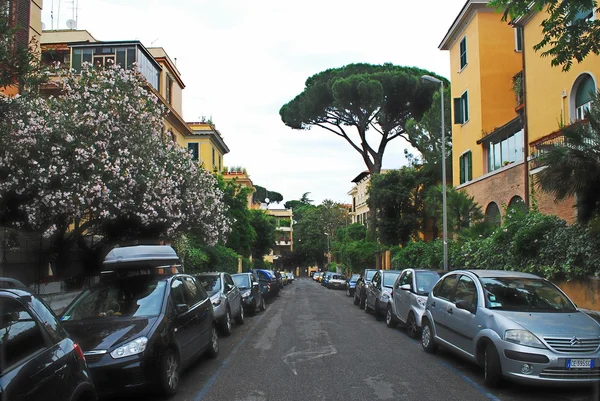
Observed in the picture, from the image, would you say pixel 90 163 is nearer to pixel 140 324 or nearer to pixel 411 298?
pixel 140 324

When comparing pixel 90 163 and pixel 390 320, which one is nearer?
pixel 90 163

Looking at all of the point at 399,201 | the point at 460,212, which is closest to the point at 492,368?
the point at 460,212

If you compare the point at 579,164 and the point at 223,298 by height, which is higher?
the point at 579,164

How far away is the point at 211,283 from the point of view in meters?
14.1

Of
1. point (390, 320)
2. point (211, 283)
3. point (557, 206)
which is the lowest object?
point (390, 320)

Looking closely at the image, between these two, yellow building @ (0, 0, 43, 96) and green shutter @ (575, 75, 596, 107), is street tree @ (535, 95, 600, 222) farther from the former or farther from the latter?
yellow building @ (0, 0, 43, 96)

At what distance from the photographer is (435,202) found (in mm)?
25734

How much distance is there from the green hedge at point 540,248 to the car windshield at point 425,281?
2.68 metres

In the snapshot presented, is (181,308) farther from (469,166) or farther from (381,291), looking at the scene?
(469,166)


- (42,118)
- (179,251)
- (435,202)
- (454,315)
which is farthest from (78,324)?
(435,202)

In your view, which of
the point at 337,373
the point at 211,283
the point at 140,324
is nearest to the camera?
the point at 140,324

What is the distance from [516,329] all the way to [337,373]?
8.71ft

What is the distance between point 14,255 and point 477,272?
10.8m

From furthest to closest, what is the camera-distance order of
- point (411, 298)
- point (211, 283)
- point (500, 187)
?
point (500, 187)
point (211, 283)
point (411, 298)
